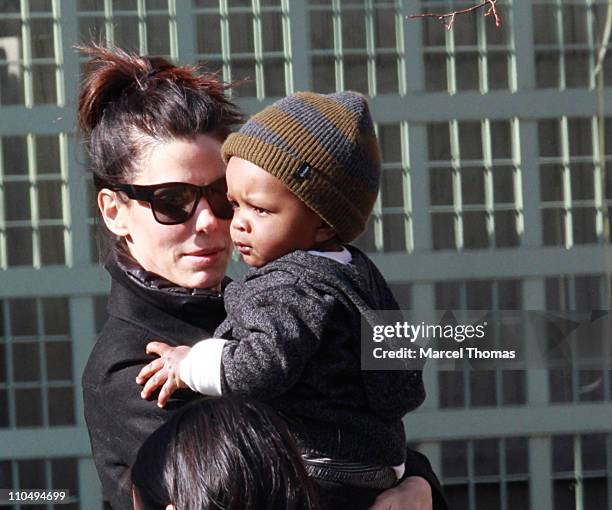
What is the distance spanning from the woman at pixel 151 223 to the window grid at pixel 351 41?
1.85 meters

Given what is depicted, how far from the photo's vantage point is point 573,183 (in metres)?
4.26

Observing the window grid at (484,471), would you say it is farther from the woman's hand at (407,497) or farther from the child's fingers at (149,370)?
the child's fingers at (149,370)

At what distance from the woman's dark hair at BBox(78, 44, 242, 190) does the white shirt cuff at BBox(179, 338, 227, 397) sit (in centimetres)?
39

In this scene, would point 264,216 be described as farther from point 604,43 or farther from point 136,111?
point 604,43

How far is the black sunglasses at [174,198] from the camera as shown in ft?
7.28

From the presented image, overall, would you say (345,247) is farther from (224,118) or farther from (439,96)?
(439,96)

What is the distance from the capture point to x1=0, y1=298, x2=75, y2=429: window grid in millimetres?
4168

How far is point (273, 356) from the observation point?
2.07 m

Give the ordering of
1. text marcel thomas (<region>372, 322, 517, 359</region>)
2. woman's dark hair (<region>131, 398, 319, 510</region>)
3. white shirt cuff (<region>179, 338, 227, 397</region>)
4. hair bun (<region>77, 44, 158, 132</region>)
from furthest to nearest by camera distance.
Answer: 1. text marcel thomas (<region>372, 322, 517, 359</region>)
2. hair bun (<region>77, 44, 158, 132</region>)
3. white shirt cuff (<region>179, 338, 227, 397</region>)
4. woman's dark hair (<region>131, 398, 319, 510</region>)

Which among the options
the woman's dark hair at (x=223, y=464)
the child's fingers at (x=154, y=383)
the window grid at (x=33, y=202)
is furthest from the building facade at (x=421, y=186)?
the woman's dark hair at (x=223, y=464)

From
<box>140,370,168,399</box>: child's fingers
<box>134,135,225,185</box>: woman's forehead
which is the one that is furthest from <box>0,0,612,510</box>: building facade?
<box>140,370,168,399</box>: child's fingers

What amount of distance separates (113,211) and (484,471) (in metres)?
2.33

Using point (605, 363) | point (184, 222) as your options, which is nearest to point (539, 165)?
point (605, 363)

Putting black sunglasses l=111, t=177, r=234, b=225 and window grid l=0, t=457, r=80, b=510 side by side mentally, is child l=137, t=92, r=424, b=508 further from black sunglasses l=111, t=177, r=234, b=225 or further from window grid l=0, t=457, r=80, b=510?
window grid l=0, t=457, r=80, b=510
